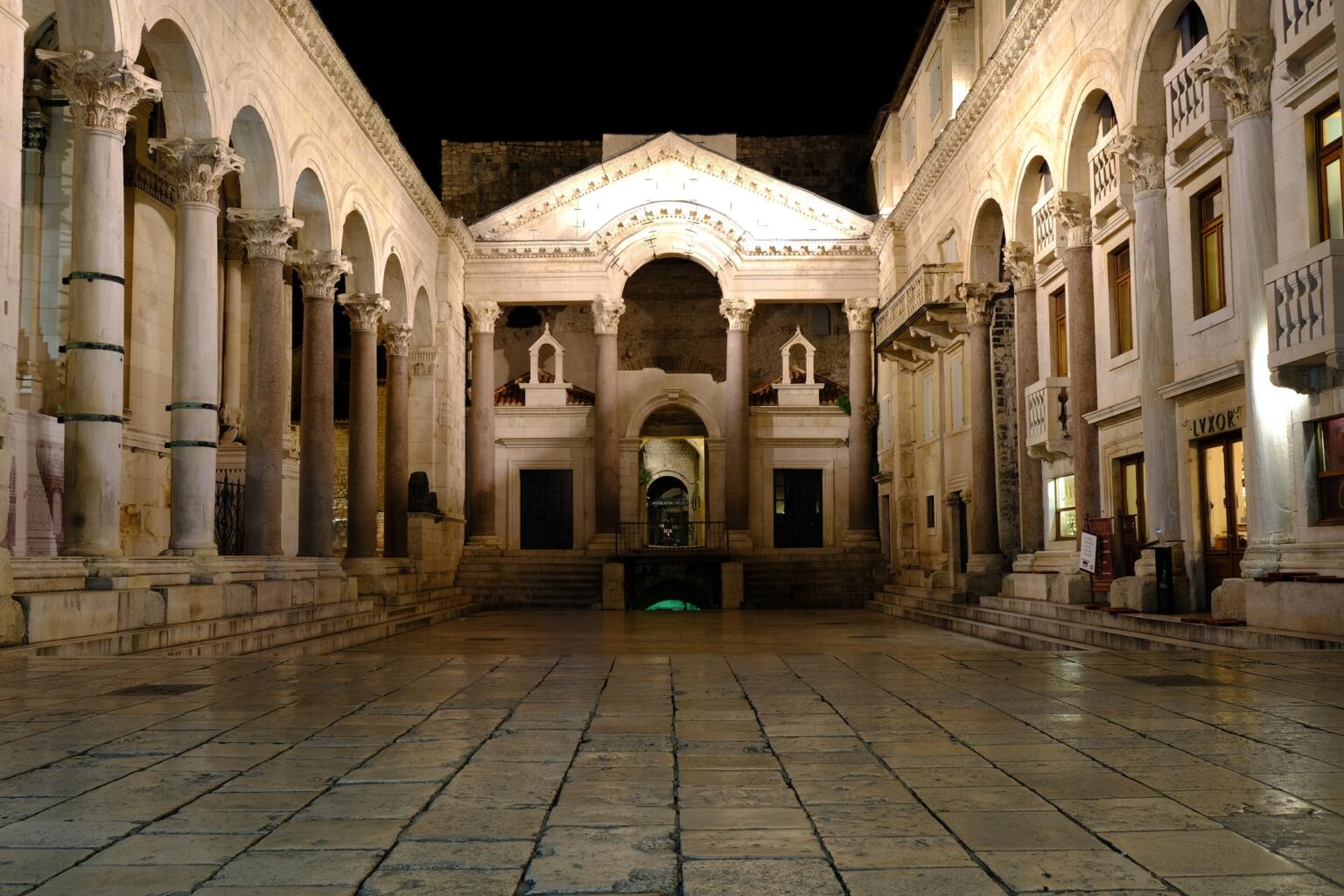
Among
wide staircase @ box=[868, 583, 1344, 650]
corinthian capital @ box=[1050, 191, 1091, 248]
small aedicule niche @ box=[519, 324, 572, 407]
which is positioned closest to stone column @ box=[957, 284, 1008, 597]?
wide staircase @ box=[868, 583, 1344, 650]

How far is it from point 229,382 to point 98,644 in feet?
45.0

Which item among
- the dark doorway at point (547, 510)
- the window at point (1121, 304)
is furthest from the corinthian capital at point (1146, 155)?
the dark doorway at point (547, 510)

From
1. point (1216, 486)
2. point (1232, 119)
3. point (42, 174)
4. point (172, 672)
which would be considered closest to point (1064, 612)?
point (1216, 486)

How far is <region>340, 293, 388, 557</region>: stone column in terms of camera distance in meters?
25.1

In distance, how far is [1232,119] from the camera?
1367 cm

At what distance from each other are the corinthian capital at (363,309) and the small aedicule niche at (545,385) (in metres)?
11.1

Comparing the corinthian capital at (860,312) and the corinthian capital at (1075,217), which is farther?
the corinthian capital at (860,312)

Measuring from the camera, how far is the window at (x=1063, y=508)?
20359 millimetres

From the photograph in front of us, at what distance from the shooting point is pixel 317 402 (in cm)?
2205

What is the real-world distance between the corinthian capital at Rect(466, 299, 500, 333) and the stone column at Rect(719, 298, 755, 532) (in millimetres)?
6145

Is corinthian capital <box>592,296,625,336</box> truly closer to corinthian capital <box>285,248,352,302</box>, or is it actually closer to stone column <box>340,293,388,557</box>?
stone column <box>340,293,388,557</box>

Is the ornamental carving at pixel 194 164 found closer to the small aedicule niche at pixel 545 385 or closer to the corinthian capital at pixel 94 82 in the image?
the corinthian capital at pixel 94 82

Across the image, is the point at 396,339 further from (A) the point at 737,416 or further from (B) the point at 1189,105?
(B) the point at 1189,105

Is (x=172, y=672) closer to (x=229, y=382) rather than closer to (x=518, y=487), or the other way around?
(x=229, y=382)
